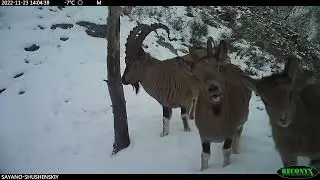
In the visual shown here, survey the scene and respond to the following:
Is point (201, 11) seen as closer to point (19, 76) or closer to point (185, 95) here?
point (185, 95)

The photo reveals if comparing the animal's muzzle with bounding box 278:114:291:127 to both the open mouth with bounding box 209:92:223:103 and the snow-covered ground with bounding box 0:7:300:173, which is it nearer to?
the snow-covered ground with bounding box 0:7:300:173

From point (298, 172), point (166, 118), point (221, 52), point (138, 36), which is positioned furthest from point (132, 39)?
point (298, 172)

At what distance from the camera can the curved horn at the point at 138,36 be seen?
5.40 meters

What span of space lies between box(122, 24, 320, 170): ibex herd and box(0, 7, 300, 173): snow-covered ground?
177 millimetres

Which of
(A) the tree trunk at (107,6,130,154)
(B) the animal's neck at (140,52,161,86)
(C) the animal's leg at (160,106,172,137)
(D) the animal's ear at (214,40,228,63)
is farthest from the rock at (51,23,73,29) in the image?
(D) the animal's ear at (214,40,228,63)

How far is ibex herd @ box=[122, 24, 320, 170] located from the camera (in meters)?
4.13

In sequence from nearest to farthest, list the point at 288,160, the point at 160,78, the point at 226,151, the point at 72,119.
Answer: the point at 288,160 → the point at 226,151 → the point at 72,119 → the point at 160,78

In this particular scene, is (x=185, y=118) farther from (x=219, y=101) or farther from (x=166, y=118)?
(x=219, y=101)

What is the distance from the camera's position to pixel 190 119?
5.32 meters

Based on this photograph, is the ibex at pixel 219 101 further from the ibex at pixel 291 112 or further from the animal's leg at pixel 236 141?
the ibex at pixel 291 112

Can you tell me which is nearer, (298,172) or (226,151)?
(298,172)

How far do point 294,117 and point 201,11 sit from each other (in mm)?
1416

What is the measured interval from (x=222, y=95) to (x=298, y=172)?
0.95 m

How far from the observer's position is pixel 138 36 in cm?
554
